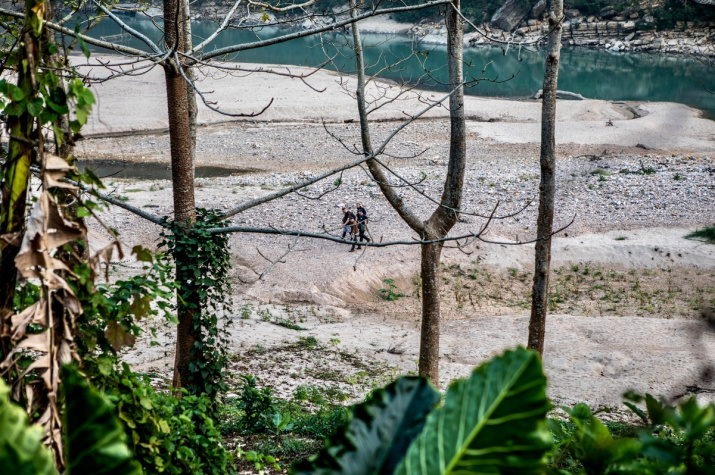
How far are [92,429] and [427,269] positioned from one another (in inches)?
320

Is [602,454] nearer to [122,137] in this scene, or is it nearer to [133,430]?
[133,430]

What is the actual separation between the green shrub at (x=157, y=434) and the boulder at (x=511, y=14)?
157 feet

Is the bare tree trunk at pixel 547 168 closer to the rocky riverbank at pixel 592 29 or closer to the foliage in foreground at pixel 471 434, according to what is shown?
the foliage in foreground at pixel 471 434

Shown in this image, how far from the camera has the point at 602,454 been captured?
4.66ft

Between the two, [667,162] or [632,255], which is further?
[667,162]

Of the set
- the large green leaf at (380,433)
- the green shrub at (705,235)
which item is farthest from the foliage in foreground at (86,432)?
the green shrub at (705,235)

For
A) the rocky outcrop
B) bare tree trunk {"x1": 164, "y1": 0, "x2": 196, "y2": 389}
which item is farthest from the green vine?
the rocky outcrop

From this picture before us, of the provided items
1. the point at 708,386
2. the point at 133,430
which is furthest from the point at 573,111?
the point at 133,430

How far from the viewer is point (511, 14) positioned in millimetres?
48688

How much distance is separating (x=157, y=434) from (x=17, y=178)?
67.6 inches

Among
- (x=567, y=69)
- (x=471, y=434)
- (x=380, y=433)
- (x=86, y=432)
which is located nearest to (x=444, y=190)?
(x=380, y=433)

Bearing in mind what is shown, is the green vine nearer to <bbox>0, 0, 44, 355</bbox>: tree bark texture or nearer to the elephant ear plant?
<bbox>0, 0, 44, 355</bbox>: tree bark texture

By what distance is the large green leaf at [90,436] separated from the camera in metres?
0.99

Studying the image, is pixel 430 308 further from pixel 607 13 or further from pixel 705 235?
pixel 607 13
